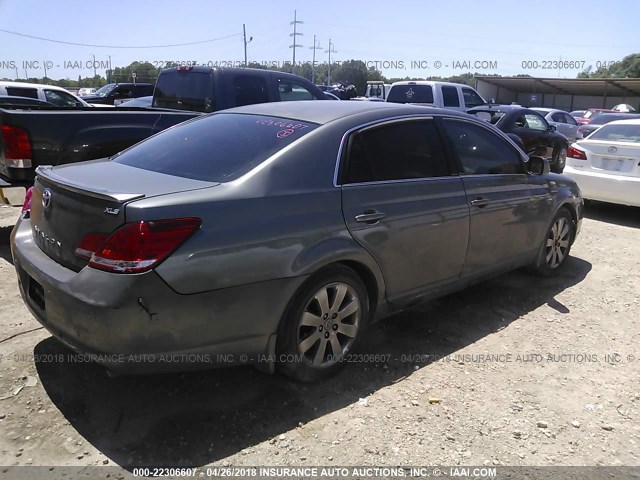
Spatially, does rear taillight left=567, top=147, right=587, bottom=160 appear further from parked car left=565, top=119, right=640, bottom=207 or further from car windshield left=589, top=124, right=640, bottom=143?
car windshield left=589, top=124, right=640, bottom=143

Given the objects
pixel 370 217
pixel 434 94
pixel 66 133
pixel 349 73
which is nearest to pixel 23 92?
pixel 66 133

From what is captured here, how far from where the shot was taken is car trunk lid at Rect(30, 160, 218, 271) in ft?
8.43

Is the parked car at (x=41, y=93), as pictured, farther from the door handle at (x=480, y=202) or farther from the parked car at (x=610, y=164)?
the door handle at (x=480, y=202)

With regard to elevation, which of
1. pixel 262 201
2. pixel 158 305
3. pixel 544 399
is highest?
pixel 262 201

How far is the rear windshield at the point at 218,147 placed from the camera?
303 centimetres

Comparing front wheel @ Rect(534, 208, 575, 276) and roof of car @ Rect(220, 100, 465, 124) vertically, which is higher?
roof of car @ Rect(220, 100, 465, 124)

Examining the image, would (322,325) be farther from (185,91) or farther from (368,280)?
(185,91)

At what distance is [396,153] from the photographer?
11.8 ft

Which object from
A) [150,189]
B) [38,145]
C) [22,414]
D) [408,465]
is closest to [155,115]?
[38,145]

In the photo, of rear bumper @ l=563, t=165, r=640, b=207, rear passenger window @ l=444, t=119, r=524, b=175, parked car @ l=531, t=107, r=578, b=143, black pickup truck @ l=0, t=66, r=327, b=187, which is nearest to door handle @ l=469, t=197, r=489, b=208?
rear passenger window @ l=444, t=119, r=524, b=175

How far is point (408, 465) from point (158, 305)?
143cm

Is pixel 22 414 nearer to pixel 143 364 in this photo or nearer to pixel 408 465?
pixel 143 364

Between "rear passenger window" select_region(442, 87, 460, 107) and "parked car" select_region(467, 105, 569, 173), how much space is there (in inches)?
92.2

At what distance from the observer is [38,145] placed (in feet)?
16.0
